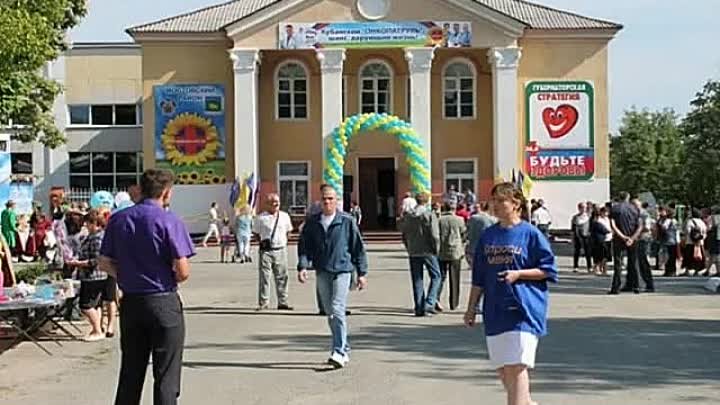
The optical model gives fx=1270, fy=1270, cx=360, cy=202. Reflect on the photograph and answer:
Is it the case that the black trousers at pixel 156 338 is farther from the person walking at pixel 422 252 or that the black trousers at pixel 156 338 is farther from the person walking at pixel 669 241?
the person walking at pixel 669 241

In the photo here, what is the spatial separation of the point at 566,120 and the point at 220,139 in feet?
45.0

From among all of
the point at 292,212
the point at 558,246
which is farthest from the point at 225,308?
the point at 292,212

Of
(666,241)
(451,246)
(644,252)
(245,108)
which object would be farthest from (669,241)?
(245,108)

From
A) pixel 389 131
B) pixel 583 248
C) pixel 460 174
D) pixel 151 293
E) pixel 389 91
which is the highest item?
pixel 389 91

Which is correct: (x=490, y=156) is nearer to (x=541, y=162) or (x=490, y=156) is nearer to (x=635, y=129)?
(x=541, y=162)

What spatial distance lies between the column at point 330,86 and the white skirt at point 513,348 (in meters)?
40.9

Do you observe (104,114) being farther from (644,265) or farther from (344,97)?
(644,265)

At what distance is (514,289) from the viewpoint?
868 cm

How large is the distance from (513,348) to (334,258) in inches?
192

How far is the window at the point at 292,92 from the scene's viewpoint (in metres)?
51.5

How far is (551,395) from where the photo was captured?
37.2ft

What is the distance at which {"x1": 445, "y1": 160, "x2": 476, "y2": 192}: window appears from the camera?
51.3 metres

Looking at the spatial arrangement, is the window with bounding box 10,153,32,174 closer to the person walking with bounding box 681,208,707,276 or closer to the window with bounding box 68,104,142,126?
the window with bounding box 68,104,142,126

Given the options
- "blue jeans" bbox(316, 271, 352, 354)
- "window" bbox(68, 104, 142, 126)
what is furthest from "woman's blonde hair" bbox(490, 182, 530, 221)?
"window" bbox(68, 104, 142, 126)
